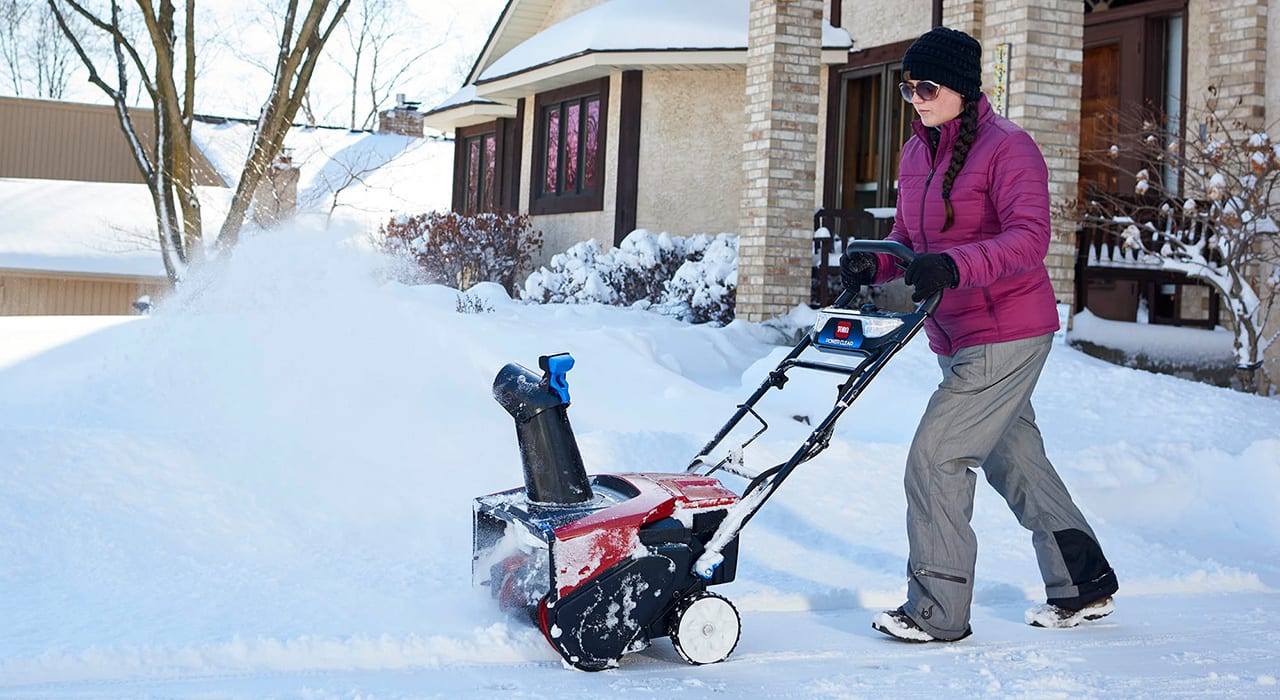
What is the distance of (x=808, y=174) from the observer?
11.9m

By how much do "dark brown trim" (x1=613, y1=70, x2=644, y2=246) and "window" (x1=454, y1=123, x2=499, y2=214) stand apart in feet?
16.2

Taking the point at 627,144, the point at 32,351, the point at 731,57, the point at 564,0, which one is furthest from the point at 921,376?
the point at 564,0

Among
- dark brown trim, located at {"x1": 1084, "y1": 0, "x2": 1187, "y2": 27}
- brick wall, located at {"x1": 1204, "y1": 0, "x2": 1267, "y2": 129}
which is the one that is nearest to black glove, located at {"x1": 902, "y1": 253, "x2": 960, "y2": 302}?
brick wall, located at {"x1": 1204, "y1": 0, "x2": 1267, "y2": 129}

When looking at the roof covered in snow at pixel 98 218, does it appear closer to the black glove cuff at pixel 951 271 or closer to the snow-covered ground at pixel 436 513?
the snow-covered ground at pixel 436 513

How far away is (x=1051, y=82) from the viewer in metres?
9.78

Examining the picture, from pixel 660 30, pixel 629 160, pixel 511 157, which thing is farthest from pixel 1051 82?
pixel 511 157

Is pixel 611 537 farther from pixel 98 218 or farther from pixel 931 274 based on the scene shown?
pixel 98 218

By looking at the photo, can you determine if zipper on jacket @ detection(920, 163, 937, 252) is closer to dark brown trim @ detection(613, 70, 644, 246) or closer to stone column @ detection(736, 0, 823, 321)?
stone column @ detection(736, 0, 823, 321)

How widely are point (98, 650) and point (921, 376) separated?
6.04m

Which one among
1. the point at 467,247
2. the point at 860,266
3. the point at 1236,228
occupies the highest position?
the point at 467,247

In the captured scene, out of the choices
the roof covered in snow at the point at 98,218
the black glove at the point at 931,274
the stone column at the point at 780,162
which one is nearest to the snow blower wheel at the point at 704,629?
the black glove at the point at 931,274

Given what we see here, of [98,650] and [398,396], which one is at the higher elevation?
[398,396]

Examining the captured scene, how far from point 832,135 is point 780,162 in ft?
14.4

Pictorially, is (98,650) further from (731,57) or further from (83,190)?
(83,190)
